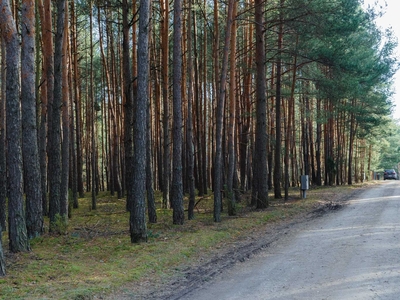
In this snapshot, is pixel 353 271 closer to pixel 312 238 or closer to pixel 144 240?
pixel 312 238

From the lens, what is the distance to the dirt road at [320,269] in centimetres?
592

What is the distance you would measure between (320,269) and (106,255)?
435 centimetres

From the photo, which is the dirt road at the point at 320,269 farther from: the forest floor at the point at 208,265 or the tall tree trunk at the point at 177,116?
the tall tree trunk at the point at 177,116

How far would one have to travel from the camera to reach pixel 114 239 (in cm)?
1083

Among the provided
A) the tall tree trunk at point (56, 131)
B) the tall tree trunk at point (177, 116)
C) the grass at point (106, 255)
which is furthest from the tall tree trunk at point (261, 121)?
the tall tree trunk at point (56, 131)

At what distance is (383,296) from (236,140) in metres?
16.1

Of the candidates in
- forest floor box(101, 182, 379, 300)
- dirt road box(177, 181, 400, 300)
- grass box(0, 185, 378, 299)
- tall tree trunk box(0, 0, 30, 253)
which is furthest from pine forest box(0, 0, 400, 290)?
dirt road box(177, 181, 400, 300)

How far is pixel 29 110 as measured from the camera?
380 inches

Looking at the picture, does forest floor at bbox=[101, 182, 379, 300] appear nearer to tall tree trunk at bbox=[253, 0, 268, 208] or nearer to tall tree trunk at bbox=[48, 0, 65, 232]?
tall tree trunk at bbox=[253, 0, 268, 208]

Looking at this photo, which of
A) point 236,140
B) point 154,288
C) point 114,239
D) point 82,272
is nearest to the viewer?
point 154,288

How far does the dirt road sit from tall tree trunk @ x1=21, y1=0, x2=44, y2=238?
17.5 ft

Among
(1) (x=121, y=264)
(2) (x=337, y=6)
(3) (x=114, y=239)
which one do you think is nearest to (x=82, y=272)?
(1) (x=121, y=264)

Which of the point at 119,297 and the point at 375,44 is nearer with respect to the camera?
the point at 119,297

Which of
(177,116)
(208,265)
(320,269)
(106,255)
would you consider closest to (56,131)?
(177,116)
